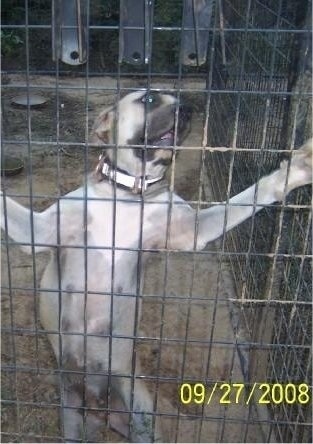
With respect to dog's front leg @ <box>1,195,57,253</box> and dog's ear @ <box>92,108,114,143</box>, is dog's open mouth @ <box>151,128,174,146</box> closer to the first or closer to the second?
dog's ear @ <box>92,108,114,143</box>

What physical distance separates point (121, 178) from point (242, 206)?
421 mm

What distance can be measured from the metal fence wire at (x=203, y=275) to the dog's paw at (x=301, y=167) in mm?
119

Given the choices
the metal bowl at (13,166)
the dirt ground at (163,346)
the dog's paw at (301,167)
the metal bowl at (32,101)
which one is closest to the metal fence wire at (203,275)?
the dirt ground at (163,346)

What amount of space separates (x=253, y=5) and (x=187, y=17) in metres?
1.70

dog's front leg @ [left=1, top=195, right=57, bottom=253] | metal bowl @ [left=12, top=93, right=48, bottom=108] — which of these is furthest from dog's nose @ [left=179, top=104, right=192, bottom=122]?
metal bowl @ [left=12, top=93, right=48, bottom=108]

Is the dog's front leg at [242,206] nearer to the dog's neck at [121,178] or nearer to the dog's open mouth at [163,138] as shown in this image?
the dog's neck at [121,178]

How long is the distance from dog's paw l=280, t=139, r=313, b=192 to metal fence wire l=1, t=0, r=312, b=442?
0.12 metres

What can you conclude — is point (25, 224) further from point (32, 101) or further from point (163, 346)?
point (32, 101)

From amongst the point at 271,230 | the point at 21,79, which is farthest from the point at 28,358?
the point at 21,79

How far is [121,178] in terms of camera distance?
2156 millimetres

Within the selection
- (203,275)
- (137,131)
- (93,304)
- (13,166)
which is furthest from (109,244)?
(13,166)

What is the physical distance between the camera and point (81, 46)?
1.58 metres

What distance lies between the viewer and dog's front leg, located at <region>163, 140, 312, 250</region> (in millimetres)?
1844

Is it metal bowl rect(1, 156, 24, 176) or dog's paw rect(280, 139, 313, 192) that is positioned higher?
dog's paw rect(280, 139, 313, 192)
